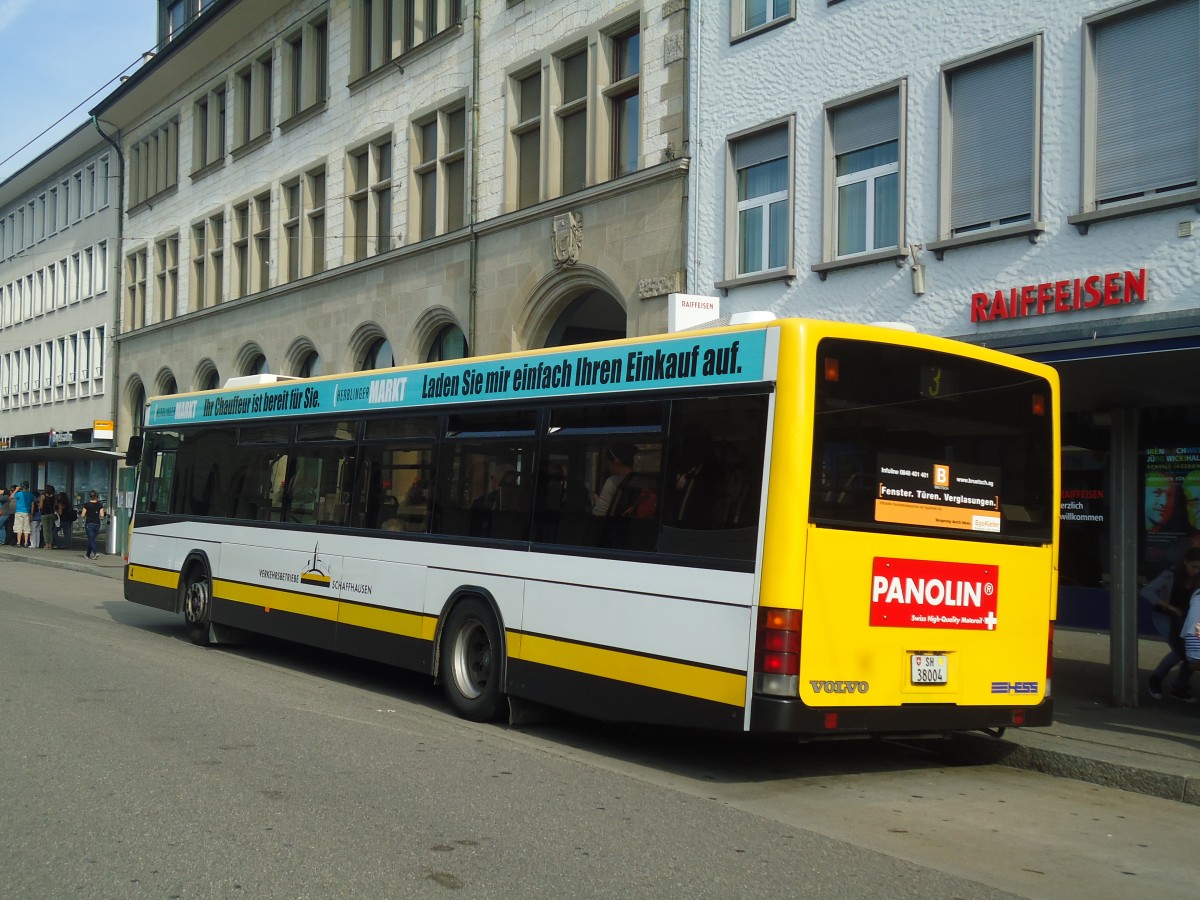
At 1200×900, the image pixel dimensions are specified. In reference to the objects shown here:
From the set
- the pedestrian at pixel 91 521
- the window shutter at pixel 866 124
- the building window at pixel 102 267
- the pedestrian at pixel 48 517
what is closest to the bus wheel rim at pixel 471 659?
the window shutter at pixel 866 124

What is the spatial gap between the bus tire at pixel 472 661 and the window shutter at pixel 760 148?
8.50 m

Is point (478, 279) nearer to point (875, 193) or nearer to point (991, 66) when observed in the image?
point (875, 193)

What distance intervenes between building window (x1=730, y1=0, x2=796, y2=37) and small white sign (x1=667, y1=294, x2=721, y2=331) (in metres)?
4.58

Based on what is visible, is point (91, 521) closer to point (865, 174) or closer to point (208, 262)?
point (208, 262)

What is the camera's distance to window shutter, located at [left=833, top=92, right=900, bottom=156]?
15.0 m

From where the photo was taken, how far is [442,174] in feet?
78.7

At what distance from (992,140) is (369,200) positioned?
15283 mm

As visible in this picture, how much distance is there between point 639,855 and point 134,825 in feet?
7.55

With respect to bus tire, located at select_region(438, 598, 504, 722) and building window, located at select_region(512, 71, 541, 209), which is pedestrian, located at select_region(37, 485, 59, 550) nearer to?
building window, located at select_region(512, 71, 541, 209)

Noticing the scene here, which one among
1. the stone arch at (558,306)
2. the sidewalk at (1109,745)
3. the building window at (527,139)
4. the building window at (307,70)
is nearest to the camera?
the sidewalk at (1109,745)

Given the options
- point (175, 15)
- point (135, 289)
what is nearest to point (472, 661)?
point (135, 289)

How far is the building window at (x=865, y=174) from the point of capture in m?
15.0

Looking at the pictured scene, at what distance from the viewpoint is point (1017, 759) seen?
9039 mm

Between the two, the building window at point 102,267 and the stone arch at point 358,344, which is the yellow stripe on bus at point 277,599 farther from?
the building window at point 102,267
